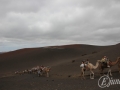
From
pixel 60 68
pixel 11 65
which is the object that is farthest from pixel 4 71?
pixel 60 68

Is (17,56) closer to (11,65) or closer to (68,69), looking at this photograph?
(11,65)

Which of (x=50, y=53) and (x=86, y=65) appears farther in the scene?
(x=50, y=53)

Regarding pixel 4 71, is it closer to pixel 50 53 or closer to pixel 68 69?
pixel 50 53

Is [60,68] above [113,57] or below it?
below

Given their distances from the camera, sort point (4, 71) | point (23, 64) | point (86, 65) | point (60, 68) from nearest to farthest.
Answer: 1. point (86, 65)
2. point (60, 68)
3. point (4, 71)
4. point (23, 64)

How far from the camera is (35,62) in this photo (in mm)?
40781

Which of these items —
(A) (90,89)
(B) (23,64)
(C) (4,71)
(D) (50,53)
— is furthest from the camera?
(D) (50,53)

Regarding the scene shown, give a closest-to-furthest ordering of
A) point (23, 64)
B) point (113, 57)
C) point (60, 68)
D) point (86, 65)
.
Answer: point (86, 65), point (113, 57), point (60, 68), point (23, 64)

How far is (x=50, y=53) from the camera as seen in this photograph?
150 ft

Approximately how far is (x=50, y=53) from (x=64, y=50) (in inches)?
159

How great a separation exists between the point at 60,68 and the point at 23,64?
13683 millimetres

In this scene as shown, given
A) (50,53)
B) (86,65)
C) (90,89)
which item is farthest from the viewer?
(50,53)

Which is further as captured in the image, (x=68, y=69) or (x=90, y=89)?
(x=68, y=69)

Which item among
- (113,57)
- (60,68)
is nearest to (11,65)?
(60,68)
